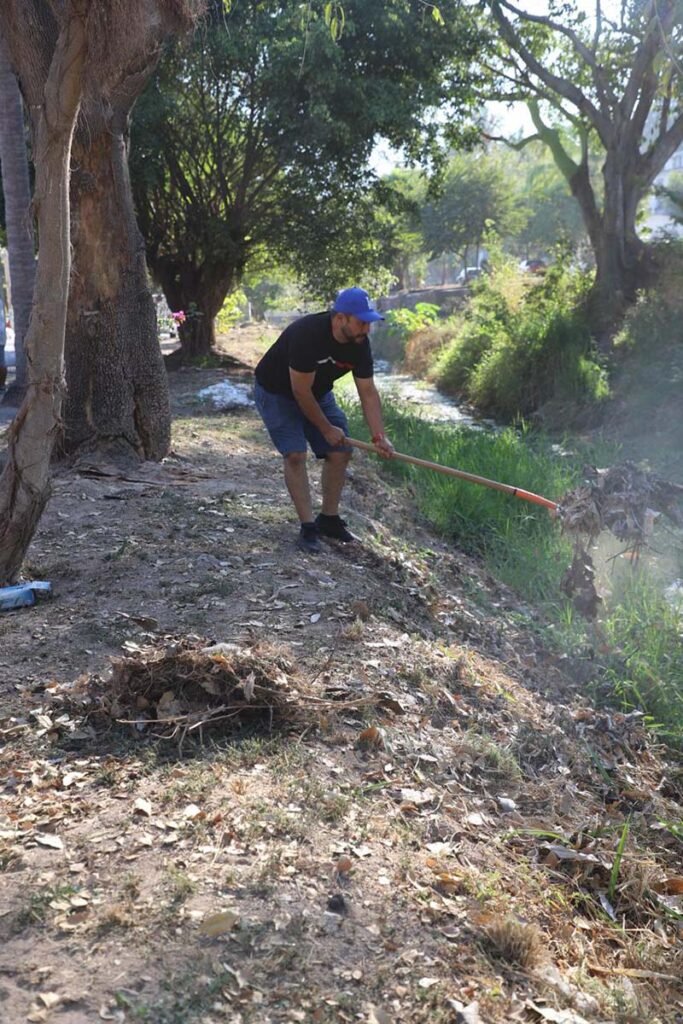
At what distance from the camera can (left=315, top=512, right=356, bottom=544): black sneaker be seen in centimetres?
721

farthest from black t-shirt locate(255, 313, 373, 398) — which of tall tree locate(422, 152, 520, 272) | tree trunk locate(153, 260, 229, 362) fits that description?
tall tree locate(422, 152, 520, 272)

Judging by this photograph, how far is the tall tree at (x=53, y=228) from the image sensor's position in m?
5.12

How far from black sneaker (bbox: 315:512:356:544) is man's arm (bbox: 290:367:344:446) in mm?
732

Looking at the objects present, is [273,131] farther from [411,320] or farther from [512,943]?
[512,943]

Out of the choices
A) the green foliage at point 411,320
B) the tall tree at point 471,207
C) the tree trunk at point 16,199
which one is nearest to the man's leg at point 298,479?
the tree trunk at point 16,199

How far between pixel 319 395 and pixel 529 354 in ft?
38.5

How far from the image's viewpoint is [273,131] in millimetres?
16750

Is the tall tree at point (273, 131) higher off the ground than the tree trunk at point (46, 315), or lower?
higher

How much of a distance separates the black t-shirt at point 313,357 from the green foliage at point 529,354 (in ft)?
33.7

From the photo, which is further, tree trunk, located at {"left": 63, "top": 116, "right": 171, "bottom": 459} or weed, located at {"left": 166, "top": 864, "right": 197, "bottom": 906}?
tree trunk, located at {"left": 63, "top": 116, "right": 171, "bottom": 459}

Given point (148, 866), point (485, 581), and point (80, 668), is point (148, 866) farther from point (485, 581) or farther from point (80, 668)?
point (485, 581)

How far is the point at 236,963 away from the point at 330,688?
184 centimetres

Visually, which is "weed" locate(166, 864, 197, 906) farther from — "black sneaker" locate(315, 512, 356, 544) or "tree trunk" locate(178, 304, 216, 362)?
"tree trunk" locate(178, 304, 216, 362)

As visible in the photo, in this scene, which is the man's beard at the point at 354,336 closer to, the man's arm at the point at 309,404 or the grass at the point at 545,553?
the man's arm at the point at 309,404
